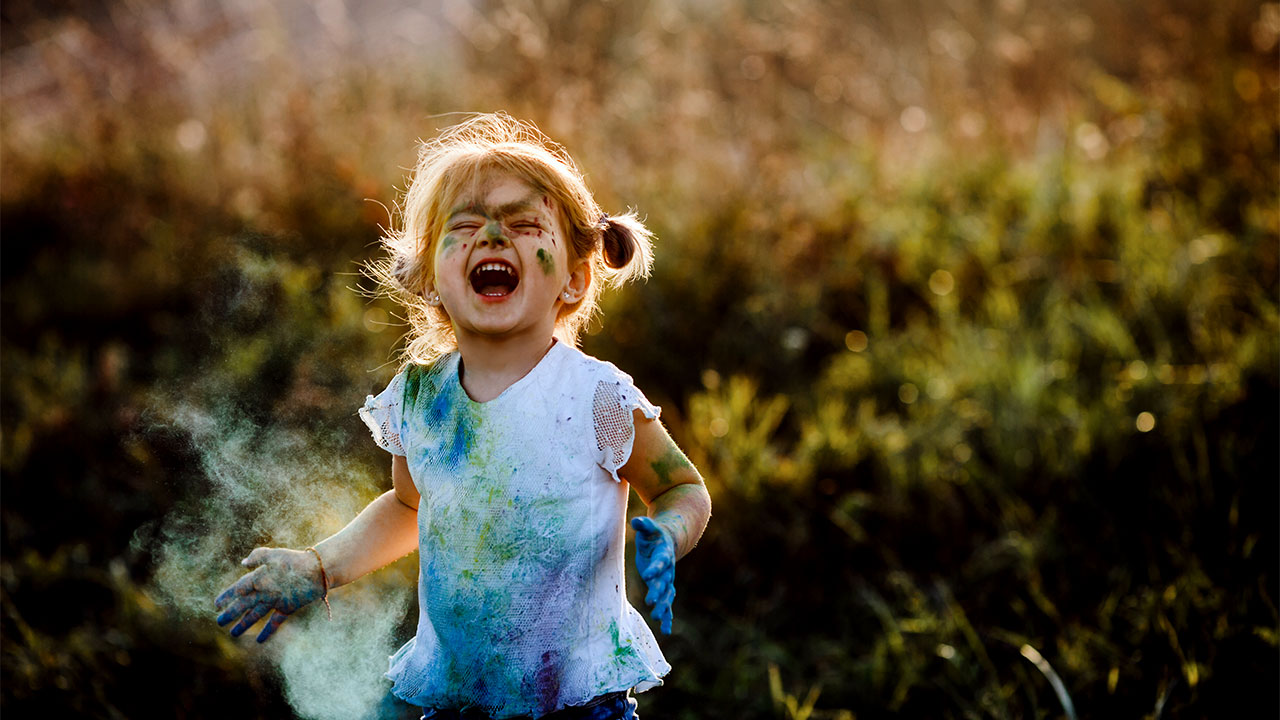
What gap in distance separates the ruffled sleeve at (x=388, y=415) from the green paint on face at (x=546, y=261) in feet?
1.05

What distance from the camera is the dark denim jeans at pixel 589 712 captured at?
58.1 inches

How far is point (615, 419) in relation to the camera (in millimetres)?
1498

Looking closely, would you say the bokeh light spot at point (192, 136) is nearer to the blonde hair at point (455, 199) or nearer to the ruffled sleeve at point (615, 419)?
the blonde hair at point (455, 199)

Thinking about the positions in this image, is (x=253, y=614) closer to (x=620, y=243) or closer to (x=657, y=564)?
(x=657, y=564)

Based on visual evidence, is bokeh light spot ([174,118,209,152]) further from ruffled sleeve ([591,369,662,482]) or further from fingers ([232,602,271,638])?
ruffled sleeve ([591,369,662,482])

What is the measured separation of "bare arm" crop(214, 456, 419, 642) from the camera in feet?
4.95

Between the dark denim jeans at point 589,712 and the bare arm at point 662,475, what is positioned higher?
the bare arm at point 662,475

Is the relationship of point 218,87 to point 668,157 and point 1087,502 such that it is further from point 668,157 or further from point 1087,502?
point 1087,502

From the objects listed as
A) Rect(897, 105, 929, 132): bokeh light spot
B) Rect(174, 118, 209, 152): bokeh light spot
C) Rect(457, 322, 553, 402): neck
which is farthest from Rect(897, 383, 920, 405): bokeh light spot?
Rect(174, 118, 209, 152): bokeh light spot

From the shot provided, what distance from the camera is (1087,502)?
312 cm

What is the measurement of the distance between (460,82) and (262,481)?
15.3 feet

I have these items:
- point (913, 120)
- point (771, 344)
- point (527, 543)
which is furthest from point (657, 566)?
point (913, 120)

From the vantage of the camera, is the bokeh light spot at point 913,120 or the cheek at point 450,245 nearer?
the cheek at point 450,245

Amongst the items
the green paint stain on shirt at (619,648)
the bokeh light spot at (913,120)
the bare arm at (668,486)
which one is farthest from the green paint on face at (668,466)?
the bokeh light spot at (913,120)
